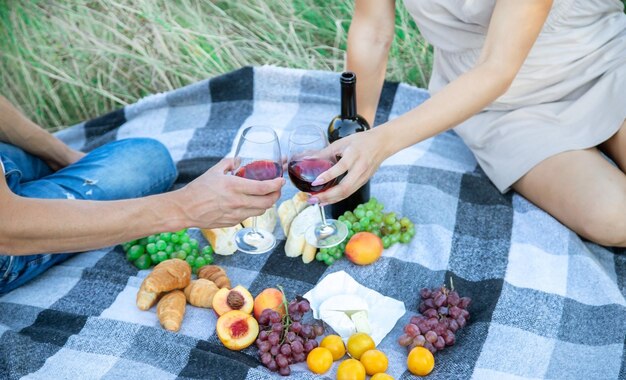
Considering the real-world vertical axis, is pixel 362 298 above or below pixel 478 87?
below

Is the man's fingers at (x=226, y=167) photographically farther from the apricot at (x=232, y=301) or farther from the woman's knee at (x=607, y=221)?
the woman's knee at (x=607, y=221)

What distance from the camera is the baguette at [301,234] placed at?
2314 millimetres

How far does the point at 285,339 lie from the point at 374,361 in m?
0.25

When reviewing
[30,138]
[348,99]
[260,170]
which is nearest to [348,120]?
[348,99]

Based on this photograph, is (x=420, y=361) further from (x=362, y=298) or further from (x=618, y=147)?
(x=618, y=147)

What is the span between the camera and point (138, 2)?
3758 mm

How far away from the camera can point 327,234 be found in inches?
89.2

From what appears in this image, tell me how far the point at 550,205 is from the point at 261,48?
6.44 ft

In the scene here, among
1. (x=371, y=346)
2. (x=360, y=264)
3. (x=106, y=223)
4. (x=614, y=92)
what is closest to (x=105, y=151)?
(x=106, y=223)

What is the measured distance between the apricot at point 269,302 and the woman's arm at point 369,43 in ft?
3.05

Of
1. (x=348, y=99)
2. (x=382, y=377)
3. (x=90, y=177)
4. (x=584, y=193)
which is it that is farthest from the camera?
(x=90, y=177)

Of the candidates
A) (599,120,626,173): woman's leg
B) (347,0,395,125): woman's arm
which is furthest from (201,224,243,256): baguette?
(599,120,626,173): woman's leg

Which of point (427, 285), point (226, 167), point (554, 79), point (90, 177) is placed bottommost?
point (427, 285)

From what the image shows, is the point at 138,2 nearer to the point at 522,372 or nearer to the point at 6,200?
the point at 6,200
